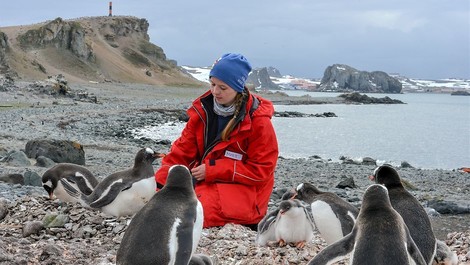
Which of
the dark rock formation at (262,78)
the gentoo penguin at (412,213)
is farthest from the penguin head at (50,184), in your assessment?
the dark rock formation at (262,78)

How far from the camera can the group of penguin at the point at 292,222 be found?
3.28m

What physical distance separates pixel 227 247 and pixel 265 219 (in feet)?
1.39

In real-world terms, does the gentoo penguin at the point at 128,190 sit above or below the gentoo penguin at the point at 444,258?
above

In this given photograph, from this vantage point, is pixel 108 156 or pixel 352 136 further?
pixel 352 136

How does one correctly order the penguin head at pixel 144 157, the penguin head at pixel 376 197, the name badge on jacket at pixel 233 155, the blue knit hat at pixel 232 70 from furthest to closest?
1. the penguin head at pixel 144 157
2. the name badge on jacket at pixel 233 155
3. the blue knit hat at pixel 232 70
4. the penguin head at pixel 376 197

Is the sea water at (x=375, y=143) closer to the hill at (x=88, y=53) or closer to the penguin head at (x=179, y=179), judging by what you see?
the penguin head at (x=179, y=179)

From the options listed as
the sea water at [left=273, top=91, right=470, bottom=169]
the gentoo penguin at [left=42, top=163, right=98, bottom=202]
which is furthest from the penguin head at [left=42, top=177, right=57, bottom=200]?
the sea water at [left=273, top=91, right=470, bottom=169]

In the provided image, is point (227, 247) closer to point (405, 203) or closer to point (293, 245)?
point (293, 245)

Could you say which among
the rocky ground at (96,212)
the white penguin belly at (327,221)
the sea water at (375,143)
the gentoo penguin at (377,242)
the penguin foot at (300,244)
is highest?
the gentoo penguin at (377,242)

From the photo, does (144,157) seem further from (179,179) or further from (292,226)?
(179,179)

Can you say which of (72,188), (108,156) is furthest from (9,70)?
(72,188)

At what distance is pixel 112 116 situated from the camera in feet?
79.6

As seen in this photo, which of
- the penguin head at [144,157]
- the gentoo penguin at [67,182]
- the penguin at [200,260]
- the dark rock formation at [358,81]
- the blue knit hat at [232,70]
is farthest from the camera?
the dark rock formation at [358,81]

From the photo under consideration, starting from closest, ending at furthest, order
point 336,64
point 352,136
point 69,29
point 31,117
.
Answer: point 31,117 < point 352,136 < point 69,29 < point 336,64
